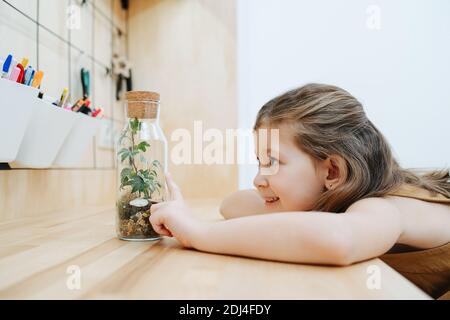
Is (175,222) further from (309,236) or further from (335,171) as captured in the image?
(335,171)

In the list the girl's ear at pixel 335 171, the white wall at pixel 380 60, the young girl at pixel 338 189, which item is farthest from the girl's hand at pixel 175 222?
the white wall at pixel 380 60

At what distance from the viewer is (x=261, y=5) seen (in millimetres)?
1528

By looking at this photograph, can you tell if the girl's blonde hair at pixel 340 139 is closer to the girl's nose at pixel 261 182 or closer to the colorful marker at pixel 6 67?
the girl's nose at pixel 261 182

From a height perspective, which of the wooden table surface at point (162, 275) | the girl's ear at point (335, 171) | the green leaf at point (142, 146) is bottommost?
the wooden table surface at point (162, 275)

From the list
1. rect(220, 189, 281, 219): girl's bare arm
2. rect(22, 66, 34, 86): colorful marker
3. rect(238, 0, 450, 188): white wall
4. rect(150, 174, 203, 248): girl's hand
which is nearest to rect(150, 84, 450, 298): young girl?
rect(150, 174, 203, 248): girl's hand

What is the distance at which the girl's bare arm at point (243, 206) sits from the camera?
898 millimetres

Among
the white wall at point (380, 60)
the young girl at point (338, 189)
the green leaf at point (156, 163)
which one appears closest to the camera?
the young girl at point (338, 189)

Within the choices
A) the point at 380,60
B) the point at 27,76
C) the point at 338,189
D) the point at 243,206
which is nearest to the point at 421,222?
the point at 338,189

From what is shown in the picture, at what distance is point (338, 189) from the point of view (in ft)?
2.19

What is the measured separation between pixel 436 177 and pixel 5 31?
0.97m

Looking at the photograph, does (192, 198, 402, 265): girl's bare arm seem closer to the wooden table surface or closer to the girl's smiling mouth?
the wooden table surface

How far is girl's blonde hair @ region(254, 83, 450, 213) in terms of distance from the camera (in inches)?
26.7
